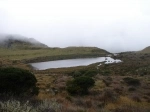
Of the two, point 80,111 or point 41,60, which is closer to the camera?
point 80,111

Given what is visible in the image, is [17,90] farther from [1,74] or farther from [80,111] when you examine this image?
[80,111]

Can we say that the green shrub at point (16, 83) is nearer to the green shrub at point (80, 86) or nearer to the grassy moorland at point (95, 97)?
the grassy moorland at point (95, 97)

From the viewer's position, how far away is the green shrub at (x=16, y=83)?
51.4 feet

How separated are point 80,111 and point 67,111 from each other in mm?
715

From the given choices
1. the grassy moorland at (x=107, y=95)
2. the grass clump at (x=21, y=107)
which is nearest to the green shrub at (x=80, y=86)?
the grassy moorland at (x=107, y=95)

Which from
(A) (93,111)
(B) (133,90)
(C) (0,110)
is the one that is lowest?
(B) (133,90)

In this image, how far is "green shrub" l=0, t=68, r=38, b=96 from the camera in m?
15.7

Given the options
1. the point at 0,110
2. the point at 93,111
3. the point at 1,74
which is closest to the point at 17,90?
the point at 1,74

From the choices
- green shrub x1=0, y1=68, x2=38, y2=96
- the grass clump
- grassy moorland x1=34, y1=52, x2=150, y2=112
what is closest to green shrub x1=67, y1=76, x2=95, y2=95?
grassy moorland x1=34, y1=52, x2=150, y2=112

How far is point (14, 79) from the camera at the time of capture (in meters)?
16.7

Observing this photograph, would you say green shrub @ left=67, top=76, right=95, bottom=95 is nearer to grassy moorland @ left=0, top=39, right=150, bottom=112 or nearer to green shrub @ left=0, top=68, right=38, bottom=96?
grassy moorland @ left=0, top=39, right=150, bottom=112

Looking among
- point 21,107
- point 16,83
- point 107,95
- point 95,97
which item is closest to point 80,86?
point 107,95

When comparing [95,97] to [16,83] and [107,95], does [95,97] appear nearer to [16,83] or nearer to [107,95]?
[107,95]

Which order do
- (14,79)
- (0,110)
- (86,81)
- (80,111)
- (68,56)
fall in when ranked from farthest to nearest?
(68,56) → (86,81) → (14,79) → (80,111) → (0,110)
